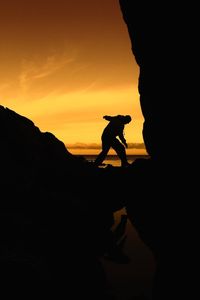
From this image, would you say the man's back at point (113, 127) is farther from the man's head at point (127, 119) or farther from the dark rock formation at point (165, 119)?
the dark rock formation at point (165, 119)

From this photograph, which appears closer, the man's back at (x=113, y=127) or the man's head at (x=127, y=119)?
the man's back at (x=113, y=127)

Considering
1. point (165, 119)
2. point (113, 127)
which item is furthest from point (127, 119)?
point (165, 119)

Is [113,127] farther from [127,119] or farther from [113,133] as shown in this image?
[127,119]

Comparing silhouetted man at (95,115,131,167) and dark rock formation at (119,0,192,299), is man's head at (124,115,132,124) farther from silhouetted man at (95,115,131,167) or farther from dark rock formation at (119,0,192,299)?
dark rock formation at (119,0,192,299)

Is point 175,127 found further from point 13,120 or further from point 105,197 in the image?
point 13,120

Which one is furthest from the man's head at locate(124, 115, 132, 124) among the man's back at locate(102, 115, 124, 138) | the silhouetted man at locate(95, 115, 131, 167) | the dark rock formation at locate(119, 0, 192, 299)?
the dark rock formation at locate(119, 0, 192, 299)

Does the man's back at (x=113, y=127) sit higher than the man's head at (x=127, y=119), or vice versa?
the man's head at (x=127, y=119)

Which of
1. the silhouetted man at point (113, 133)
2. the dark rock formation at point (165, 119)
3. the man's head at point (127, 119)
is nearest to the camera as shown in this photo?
the dark rock formation at point (165, 119)

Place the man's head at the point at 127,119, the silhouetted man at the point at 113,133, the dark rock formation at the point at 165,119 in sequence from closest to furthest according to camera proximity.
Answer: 1. the dark rock formation at the point at 165,119
2. the silhouetted man at the point at 113,133
3. the man's head at the point at 127,119

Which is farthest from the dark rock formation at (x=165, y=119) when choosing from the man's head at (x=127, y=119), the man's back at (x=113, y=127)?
the man's head at (x=127, y=119)

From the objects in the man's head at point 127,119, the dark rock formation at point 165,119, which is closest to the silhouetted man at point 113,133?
the man's head at point 127,119

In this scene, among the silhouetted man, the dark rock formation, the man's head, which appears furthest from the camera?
the man's head

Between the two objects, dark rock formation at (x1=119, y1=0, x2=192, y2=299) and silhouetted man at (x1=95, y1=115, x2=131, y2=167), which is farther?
silhouetted man at (x1=95, y1=115, x2=131, y2=167)

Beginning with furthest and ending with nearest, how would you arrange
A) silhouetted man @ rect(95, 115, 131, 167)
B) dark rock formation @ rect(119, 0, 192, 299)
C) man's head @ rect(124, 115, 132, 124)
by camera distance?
man's head @ rect(124, 115, 132, 124) → silhouetted man @ rect(95, 115, 131, 167) → dark rock formation @ rect(119, 0, 192, 299)
